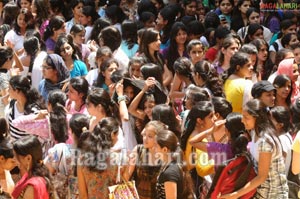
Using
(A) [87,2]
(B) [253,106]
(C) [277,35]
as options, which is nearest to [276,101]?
(B) [253,106]

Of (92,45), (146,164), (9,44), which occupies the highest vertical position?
(9,44)

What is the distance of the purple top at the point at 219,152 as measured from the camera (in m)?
6.14

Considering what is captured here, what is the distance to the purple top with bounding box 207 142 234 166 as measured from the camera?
20.1 ft

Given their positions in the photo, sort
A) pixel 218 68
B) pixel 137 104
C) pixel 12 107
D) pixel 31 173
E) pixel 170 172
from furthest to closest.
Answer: pixel 218 68
pixel 12 107
pixel 137 104
pixel 170 172
pixel 31 173

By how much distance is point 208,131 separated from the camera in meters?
6.34

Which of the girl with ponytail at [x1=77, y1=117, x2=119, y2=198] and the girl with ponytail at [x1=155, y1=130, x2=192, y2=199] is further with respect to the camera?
the girl with ponytail at [x1=77, y1=117, x2=119, y2=198]

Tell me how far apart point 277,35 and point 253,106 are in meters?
4.65

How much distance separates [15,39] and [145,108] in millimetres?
3637

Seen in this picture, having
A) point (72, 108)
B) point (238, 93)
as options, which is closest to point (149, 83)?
point (72, 108)

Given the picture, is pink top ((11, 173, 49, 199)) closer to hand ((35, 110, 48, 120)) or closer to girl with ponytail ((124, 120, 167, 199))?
girl with ponytail ((124, 120, 167, 199))

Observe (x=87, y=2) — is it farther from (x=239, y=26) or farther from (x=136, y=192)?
(x=136, y=192)

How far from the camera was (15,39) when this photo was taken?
33.2ft

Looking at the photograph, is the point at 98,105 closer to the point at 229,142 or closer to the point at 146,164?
the point at 146,164

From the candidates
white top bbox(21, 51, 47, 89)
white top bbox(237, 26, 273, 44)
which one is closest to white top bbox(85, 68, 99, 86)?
white top bbox(21, 51, 47, 89)
